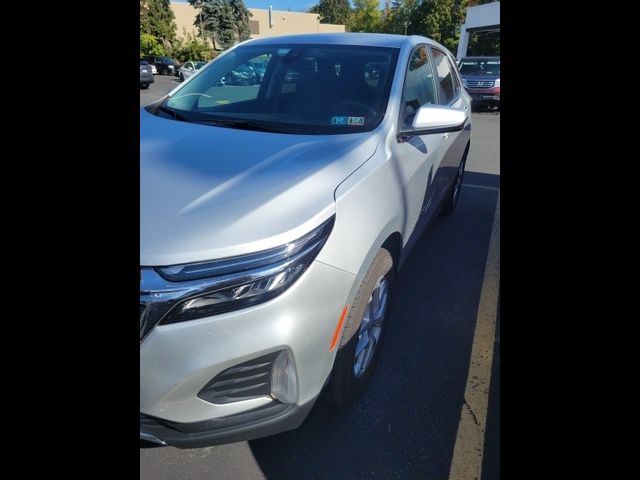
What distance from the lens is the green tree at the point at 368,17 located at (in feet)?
154

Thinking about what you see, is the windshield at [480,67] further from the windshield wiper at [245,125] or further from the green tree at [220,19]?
the green tree at [220,19]

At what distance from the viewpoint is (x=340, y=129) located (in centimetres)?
213

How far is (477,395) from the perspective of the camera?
2096mm

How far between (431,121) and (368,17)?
52.6 m

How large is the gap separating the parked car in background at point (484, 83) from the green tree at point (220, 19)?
3259cm

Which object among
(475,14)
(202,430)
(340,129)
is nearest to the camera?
(202,430)

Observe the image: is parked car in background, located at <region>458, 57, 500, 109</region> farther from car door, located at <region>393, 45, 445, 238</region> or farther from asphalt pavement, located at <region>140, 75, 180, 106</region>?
car door, located at <region>393, 45, 445, 238</region>

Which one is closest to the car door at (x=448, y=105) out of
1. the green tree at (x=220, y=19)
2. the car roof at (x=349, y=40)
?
the car roof at (x=349, y=40)

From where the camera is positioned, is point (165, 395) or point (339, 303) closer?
point (165, 395)

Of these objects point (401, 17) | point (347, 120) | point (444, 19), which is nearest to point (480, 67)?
point (347, 120)
